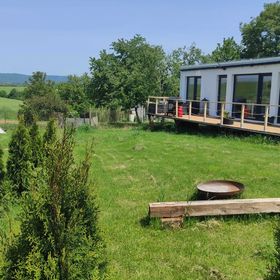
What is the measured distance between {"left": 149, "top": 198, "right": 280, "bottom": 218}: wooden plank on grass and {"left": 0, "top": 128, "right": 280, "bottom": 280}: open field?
0.13m

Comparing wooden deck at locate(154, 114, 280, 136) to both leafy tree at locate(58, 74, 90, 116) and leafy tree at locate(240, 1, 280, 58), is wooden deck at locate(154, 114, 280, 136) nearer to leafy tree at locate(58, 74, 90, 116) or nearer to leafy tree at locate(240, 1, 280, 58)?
leafy tree at locate(240, 1, 280, 58)

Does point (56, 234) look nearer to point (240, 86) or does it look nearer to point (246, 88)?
point (246, 88)

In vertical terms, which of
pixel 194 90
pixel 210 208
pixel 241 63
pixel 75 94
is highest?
pixel 241 63

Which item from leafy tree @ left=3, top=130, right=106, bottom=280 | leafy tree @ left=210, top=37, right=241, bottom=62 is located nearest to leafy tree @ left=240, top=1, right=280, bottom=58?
leafy tree @ left=210, top=37, right=241, bottom=62

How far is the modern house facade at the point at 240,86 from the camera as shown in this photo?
53.4ft

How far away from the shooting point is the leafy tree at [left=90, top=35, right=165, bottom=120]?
97.9 feet

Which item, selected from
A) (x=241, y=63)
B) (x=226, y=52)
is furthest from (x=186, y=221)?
(x=226, y=52)

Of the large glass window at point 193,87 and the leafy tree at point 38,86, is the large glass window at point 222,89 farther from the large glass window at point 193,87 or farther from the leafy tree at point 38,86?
the leafy tree at point 38,86

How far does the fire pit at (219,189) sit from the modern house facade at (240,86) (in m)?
7.94

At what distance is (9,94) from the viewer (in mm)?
102625

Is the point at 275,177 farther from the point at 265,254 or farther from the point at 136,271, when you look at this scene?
the point at 136,271

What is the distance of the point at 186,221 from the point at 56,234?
146 inches

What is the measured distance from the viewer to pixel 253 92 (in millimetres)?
17734

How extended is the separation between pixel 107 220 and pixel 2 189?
247 centimetres
